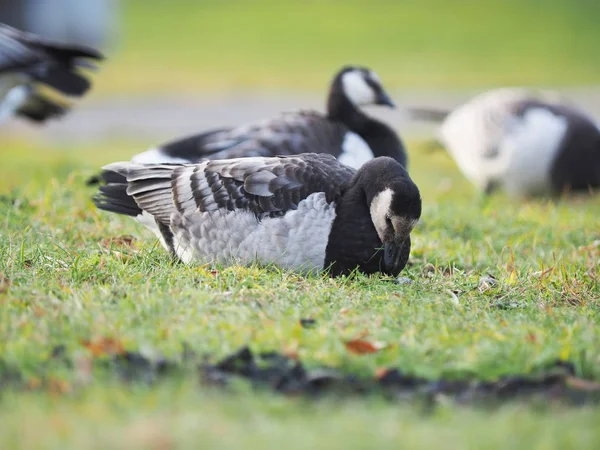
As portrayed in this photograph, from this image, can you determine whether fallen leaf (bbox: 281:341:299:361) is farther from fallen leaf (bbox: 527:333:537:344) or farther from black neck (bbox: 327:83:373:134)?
black neck (bbox: 327:83:373:134)

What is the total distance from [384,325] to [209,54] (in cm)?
2376

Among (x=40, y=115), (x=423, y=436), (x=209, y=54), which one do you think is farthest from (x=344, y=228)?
(x=209, y=54)

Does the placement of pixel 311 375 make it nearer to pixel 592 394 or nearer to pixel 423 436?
pixel 423 436

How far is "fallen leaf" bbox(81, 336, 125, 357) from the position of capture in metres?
3.72

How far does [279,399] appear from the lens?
344cm

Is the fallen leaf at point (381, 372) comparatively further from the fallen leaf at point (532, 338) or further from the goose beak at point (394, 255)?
the goose beak at point (394, 255)

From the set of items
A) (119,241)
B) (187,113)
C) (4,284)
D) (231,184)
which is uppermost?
(231,184)

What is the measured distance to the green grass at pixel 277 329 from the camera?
3053mm

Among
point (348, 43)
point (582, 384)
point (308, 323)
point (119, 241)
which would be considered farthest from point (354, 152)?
point (348, 43)

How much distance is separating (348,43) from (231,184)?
75.7 feet

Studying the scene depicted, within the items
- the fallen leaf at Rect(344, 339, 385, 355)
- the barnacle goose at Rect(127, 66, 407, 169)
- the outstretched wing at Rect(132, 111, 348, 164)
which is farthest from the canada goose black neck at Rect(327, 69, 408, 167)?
the fallen leaf at Rect(344, 339, 385, 355)

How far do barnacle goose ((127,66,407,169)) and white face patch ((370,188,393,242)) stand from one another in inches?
89.2

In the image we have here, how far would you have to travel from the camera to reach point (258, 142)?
24.8 feet

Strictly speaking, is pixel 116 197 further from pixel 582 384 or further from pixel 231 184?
pixel 582 384
